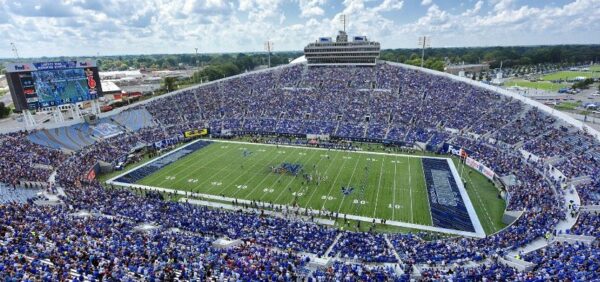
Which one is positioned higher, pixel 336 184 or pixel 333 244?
pixel 333 244

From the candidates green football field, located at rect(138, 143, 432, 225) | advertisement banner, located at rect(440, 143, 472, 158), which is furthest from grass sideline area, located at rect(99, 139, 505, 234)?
advertisement banner, located at rect(440, 143, 472, 158)

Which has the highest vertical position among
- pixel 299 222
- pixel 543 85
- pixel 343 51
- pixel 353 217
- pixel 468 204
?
pixel 343 51

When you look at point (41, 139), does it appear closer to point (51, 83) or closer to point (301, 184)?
point (51, 83)

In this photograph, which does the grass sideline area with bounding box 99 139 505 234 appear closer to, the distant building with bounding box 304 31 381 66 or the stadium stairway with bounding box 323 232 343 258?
the stadium stairway with bounding box 323 232 343 258

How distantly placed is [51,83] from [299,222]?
3591 centimetres

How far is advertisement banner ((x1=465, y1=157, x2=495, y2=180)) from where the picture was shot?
109 ft

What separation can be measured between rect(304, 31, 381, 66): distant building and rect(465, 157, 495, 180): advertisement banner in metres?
38.1

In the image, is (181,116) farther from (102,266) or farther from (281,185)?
(102,266)

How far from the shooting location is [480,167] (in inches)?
1390

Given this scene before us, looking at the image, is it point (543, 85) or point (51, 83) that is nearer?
point (51, 83)

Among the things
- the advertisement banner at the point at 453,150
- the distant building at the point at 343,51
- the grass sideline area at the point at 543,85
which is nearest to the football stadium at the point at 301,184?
the advertisement banner at the point at 453,150

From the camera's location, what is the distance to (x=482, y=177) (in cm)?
3403

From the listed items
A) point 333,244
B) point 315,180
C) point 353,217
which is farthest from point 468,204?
point 333,244

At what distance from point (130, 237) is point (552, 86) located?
100 metres
